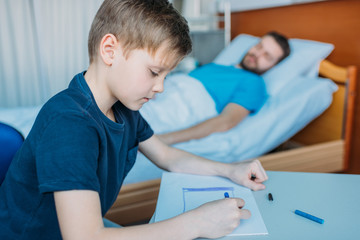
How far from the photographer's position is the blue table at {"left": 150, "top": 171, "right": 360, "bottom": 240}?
63 cm

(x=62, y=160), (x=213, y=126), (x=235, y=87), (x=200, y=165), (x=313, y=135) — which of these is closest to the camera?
(x=62, y=160)

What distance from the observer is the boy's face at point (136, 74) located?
69cm

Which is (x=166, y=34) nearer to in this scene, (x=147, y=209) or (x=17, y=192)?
(x=17, y=192)

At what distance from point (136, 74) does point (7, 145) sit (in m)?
0.41

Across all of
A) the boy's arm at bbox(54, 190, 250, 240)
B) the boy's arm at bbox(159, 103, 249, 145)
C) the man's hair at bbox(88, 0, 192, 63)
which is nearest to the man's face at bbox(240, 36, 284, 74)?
the boy's arm at bbox(159, 103, 249, 145)

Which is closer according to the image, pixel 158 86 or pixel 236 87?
pixel 158 86

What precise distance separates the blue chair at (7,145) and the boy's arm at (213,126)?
760mm

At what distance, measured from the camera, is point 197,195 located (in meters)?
0.80

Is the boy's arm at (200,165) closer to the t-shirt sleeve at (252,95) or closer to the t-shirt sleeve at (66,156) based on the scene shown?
the t-shirt sleeve at (66,156)

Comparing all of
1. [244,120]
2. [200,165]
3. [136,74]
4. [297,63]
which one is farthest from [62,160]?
[297,63]

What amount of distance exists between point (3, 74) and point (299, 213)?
2.47 metres

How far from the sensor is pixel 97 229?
0.57 m

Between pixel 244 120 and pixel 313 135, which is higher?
pixel 244 120

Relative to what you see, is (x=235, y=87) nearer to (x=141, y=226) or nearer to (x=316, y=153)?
(x=316, y=153)
